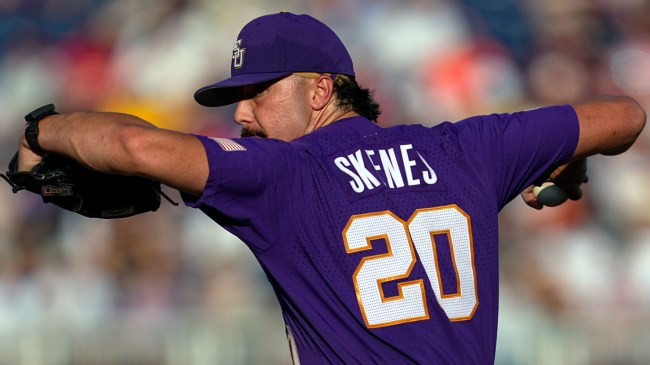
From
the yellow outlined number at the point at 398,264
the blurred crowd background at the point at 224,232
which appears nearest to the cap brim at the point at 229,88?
the yellow outlined number at the point at 398,264

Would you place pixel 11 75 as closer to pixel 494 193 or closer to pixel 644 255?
pixel 644 255

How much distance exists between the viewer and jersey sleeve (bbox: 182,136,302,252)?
248 cm

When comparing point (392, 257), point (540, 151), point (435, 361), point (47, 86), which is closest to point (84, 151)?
point (392, 257)

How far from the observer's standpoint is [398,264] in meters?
2.70

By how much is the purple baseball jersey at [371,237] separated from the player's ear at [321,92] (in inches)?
8.9

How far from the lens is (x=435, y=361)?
2730 mm

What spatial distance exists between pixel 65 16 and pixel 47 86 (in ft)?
2.95

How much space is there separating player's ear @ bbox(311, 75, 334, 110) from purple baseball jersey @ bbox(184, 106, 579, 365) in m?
0.22

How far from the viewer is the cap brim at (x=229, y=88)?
303 centimetres

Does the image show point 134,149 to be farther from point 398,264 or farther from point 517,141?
point 517,141

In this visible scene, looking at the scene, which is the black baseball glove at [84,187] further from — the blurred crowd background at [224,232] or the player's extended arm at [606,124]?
the blurred crowd background at [224,232]

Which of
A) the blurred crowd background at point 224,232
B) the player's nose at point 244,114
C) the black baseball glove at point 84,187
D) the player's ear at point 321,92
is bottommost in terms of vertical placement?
the blurred crowd background at point 224,232

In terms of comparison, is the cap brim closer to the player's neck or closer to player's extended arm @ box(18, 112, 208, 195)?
the player's neck

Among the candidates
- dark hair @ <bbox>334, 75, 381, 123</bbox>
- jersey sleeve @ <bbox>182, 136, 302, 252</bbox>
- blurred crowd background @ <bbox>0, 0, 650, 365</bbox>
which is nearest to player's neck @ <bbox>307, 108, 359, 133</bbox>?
dark hair @ <bbox>334, 75, 381, 123</bbox>
